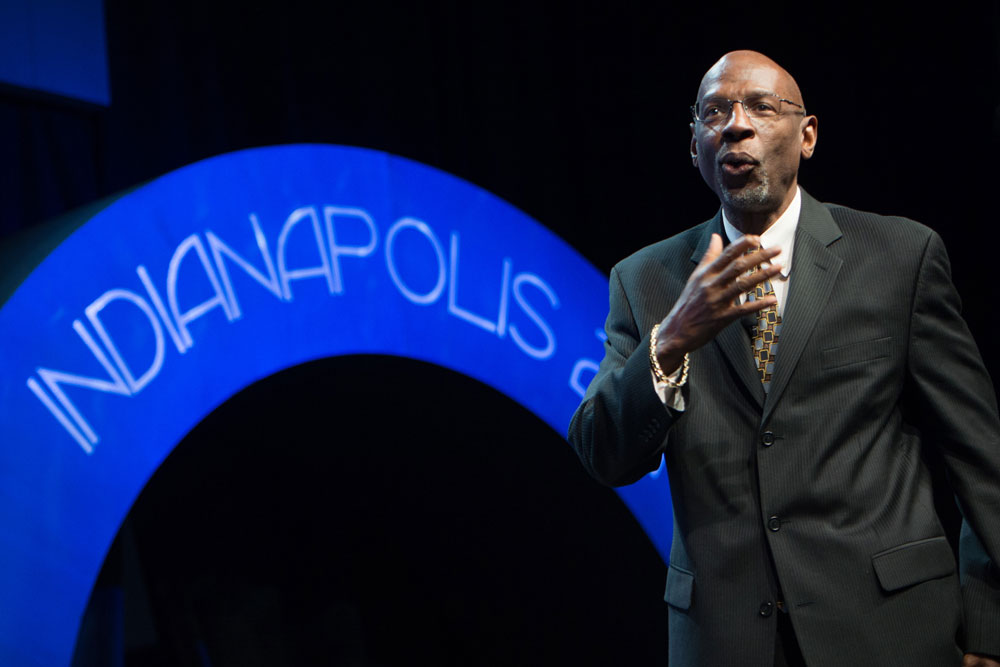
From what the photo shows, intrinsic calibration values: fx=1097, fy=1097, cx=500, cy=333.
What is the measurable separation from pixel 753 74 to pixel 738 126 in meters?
0.10

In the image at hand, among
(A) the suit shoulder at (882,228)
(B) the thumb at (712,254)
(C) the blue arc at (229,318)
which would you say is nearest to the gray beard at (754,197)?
(A) the suit shoulder at (882,228)

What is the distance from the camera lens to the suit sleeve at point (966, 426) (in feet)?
5.19

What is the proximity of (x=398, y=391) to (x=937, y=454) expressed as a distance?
125cm

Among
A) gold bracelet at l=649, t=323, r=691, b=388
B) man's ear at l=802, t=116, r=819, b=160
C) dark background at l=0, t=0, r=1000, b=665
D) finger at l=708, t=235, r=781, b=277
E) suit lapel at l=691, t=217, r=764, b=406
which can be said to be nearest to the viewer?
finger at l=708, t=235, r=781, b=277

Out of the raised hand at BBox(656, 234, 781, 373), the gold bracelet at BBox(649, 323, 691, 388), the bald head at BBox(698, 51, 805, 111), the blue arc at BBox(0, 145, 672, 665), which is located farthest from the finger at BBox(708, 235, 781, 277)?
the blue arc at BBox(0, 145, 672, 665)

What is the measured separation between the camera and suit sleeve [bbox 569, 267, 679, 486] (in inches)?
58.6

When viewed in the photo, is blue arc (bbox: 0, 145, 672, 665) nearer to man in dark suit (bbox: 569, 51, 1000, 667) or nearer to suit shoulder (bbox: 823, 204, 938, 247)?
man in dark suit (bbox: 569, 51, 1000, 667)

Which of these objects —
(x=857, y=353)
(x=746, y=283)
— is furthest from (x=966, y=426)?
Answer: (x=746, y=283)

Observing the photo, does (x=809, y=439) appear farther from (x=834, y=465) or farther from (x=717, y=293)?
(x=717, y=293)

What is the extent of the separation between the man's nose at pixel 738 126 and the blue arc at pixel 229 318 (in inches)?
38.3

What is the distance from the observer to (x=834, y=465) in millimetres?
1568

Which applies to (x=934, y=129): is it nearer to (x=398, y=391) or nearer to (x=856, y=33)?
(x=856, y=33)

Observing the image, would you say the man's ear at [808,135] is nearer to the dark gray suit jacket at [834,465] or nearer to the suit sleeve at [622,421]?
the dark gray suit jacket at [834,465]

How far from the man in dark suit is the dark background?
961 millimetres
